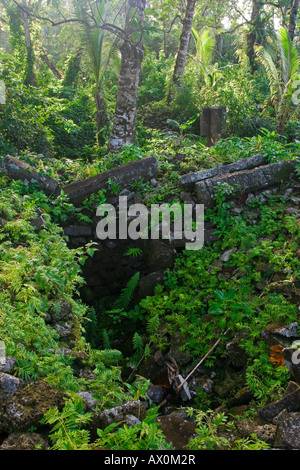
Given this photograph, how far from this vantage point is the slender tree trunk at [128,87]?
7.46m

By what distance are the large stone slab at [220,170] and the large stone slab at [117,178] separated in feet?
2.21

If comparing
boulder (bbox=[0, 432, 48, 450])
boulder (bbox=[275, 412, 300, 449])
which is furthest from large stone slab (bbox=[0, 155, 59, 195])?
boulder (bbox=[275, 412, 300, 449])

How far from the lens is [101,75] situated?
9.64m

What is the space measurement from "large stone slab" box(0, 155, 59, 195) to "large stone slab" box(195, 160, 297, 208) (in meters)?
2.40

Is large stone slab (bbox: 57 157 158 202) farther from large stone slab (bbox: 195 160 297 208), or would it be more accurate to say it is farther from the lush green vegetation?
large stone slab (bbox: 195 160 297 208)

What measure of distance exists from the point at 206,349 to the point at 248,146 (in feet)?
13.8

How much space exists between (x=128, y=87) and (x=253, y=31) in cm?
838

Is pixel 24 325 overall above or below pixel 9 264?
below

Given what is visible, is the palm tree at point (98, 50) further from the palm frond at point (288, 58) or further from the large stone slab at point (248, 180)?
the large stone slab at point (248, 180)

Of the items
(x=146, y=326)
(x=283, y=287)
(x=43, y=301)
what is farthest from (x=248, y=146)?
(x=43, y=301)

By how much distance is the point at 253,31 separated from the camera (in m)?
13.6

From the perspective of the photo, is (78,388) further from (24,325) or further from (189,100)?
(189,100)

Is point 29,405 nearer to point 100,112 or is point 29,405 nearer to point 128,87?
point 128,87

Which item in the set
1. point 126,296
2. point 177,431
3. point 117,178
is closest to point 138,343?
point 126,296
